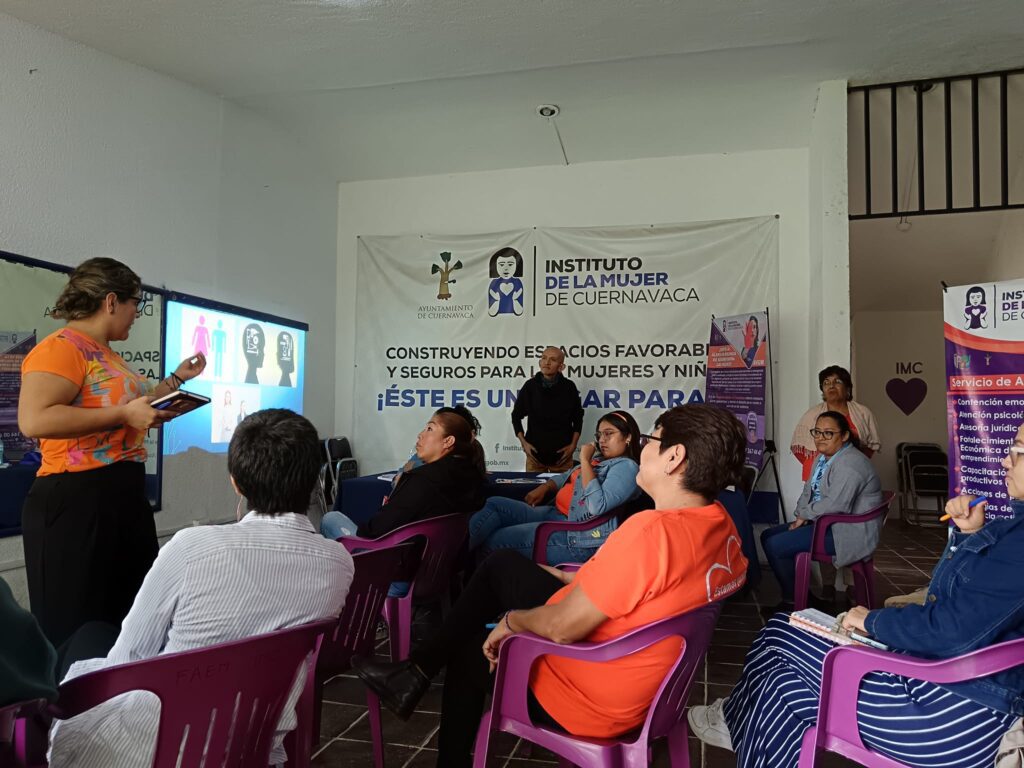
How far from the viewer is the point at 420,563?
241cm

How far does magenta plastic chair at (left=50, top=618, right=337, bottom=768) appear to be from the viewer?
0.96m

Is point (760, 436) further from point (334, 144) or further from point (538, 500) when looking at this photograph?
point (334, 144)

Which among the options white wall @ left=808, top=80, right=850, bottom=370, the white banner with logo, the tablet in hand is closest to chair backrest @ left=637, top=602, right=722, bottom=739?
the tablet in hand

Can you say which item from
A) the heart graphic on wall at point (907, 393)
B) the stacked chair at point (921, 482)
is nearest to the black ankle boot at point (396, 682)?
the stacked chair at point (921, 482)

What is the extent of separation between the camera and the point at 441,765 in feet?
5.56

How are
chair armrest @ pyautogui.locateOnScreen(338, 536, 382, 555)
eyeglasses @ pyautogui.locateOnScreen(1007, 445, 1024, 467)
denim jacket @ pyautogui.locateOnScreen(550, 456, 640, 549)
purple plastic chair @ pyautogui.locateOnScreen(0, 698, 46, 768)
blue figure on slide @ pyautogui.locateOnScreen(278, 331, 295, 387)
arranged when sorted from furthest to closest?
blue figure on slide @ pyautogui.locateOnScreen(278, 331, 295, 387) → denim jacket @ pyautogui.locateOnScreen(550, 456, 640, 549) → chair armrest @ pyautogui.locateOnScreen(338, 536, 382, 555) → eyeglasses @ pyautogui.locateOnScreen(1007, 445, 1024, 467) → purple plastic chair @ pyautogui.locateOnScreen(0, 698, 46, 768)

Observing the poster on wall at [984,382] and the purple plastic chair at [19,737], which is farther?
the poster on wall at [984,382]

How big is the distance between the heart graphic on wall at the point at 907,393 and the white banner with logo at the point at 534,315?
4.24 meters

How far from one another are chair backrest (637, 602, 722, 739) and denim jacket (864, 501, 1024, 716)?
0.40 metres

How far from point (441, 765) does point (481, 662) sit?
25cm

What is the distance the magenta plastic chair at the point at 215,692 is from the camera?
96cm

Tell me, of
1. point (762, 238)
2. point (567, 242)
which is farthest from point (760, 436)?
point (567, 242)

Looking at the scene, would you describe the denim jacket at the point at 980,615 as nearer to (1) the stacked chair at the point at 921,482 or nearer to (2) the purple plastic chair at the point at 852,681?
(2) the purple plastic chair at the point at 852,681

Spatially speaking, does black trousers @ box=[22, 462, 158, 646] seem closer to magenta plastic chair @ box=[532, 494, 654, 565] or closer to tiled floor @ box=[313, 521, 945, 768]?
tiled floor @ box=[313, 521, 945, 768]
